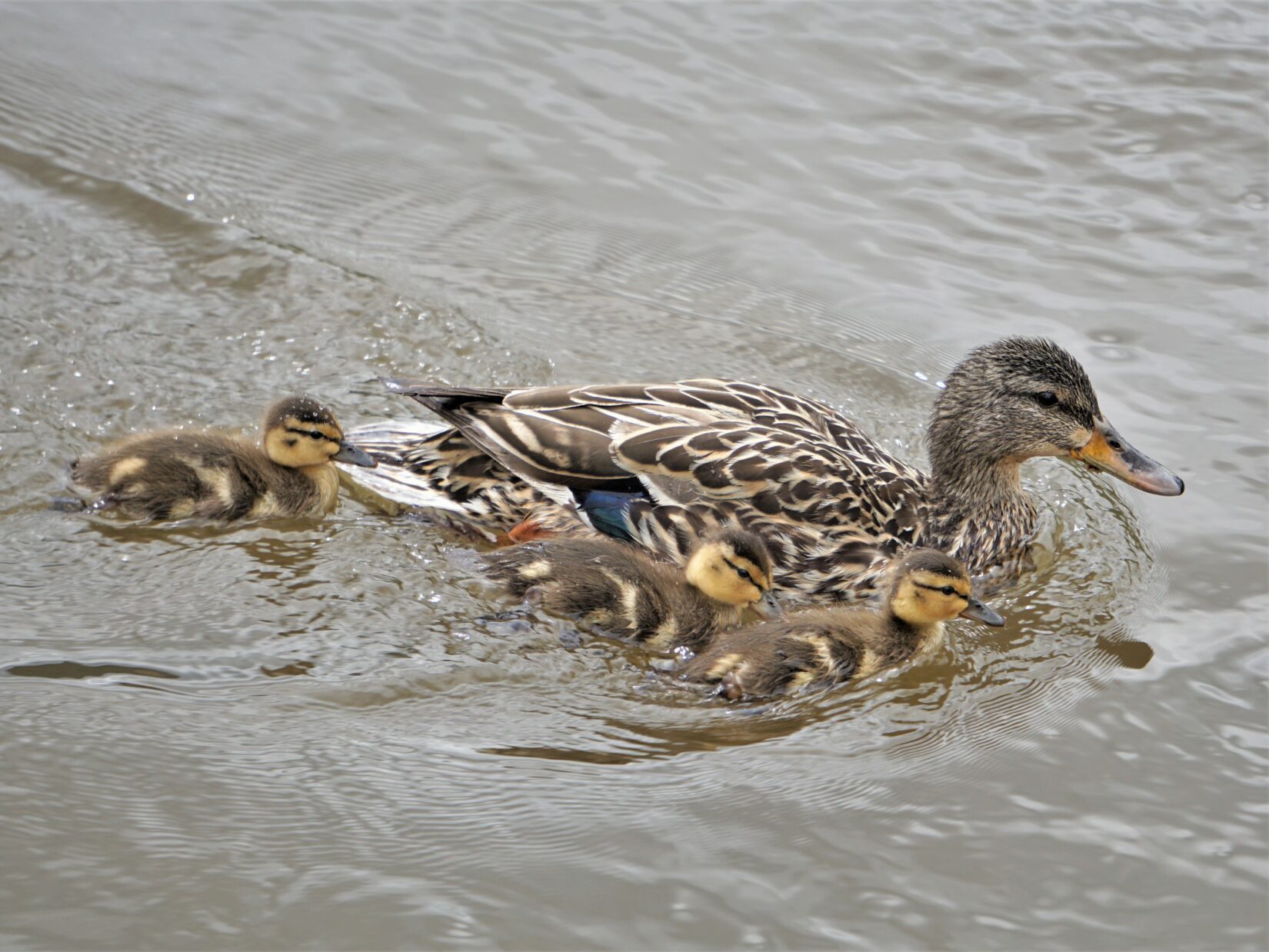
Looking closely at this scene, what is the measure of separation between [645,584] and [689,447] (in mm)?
502

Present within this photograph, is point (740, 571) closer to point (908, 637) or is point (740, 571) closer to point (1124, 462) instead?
point (908, 637)

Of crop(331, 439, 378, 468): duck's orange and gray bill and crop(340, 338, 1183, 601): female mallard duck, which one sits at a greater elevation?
crop(340, 338, 1183, 601): female mallard duck

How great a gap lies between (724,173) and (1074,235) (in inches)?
60.3

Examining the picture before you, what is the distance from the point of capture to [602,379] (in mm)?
5672

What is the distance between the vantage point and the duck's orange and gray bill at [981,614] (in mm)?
4230

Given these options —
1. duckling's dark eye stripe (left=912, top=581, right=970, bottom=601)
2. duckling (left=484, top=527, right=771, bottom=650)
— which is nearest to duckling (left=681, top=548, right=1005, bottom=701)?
duckling's dark eye stripe (left=912, top=581, right=970, bottom=601)

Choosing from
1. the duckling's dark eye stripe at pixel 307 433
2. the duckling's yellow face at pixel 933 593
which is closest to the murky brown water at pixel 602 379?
the duckling's yellow face at pixel 933 593

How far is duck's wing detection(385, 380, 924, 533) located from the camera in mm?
4539

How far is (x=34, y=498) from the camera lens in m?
4.61

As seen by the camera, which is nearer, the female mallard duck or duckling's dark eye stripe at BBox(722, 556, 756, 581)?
duckling's dark eye stripe at BBox(722, 556, 756, 581)

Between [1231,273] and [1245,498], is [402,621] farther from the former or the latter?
[1231,273]

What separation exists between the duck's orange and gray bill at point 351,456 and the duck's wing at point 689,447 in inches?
9.5

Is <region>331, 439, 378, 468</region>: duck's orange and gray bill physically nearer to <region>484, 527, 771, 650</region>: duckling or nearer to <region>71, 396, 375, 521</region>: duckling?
<region>71, 396, 375, 521</region>: duckling

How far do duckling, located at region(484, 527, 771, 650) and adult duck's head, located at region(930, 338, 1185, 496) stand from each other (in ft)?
2.99
